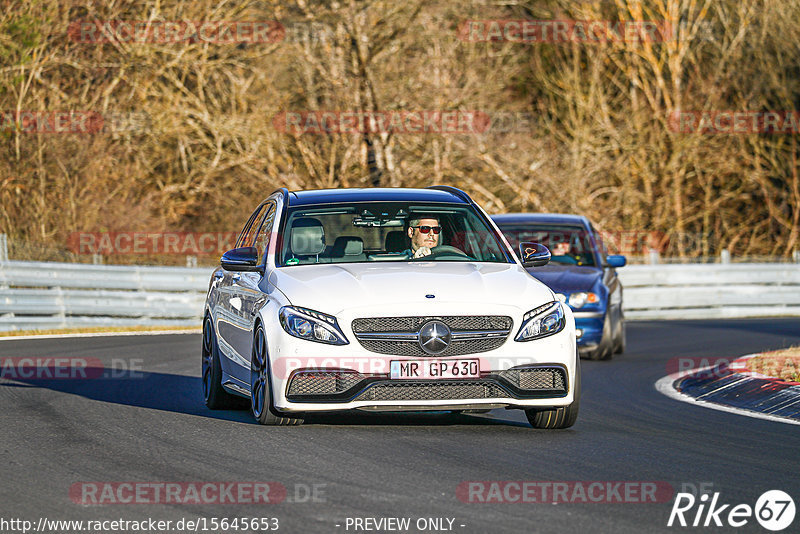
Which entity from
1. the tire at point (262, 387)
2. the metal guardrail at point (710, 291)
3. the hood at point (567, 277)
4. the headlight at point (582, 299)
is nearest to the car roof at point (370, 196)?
the tire at point (262, 387)

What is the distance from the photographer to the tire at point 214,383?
34.5 ft

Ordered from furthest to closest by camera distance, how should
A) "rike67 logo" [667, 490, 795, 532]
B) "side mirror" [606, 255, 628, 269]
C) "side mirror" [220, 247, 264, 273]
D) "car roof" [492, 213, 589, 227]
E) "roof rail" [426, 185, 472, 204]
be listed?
1. "car roof" [492, 213, 589, 227]
2. "side mirror" [606, 255, 628, 269]
3. "roof rail" [426, 185, 472, 204]
4. "side mirror" [220, 247, 264, 273]
5. "rike67 logo" [667, 490, 795, 532]

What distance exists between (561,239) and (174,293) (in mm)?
8093

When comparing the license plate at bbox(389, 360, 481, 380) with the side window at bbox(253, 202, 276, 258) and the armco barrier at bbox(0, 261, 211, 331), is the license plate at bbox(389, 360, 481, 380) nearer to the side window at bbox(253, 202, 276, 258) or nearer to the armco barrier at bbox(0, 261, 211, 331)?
the side window at bbox(253, 202, 276, 258)

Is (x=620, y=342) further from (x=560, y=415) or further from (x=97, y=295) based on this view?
(x=97, y=295)

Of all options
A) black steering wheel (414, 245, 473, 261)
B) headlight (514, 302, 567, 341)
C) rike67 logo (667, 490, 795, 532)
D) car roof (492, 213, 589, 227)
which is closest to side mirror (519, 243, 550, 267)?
black steering wheel (414, 245, 473, 261)

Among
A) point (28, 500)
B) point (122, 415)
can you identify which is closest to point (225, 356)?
point (122, 415)

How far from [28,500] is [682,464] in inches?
137

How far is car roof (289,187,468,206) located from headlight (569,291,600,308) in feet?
18.1

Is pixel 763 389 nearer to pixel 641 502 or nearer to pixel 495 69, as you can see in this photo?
pixel 641 502

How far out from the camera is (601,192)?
37969mm

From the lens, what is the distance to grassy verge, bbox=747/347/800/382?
11820 millimetres

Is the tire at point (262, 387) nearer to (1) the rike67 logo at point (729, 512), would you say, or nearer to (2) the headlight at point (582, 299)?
(1) the rike67 logo at point (729, 512)

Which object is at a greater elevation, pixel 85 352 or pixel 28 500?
pixel 28 500
